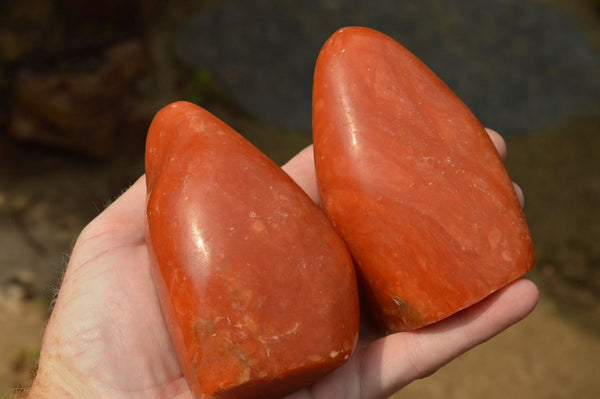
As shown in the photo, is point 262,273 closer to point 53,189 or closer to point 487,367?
point 487,367

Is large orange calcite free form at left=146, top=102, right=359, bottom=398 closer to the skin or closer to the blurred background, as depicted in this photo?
the skin

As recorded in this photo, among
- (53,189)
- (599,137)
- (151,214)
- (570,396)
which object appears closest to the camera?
(151,214)

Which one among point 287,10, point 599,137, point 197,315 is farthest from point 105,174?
point 599,137

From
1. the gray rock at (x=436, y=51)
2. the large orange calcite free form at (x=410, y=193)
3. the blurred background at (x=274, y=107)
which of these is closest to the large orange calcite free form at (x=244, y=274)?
the large orange calcite free form at (x=410, y=193)

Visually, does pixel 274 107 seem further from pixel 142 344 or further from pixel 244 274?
pixel 244 274

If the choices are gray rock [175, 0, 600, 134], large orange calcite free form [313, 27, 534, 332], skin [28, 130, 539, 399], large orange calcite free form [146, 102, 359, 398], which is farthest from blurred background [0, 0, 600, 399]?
large orange calcite free form [146, 102, 359, 398]

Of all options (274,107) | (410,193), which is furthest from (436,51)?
(410,193)

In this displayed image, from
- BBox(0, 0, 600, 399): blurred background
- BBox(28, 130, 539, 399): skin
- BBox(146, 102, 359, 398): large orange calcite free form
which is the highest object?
BBox(146, 102, 359, 398): large orange calcite free form
